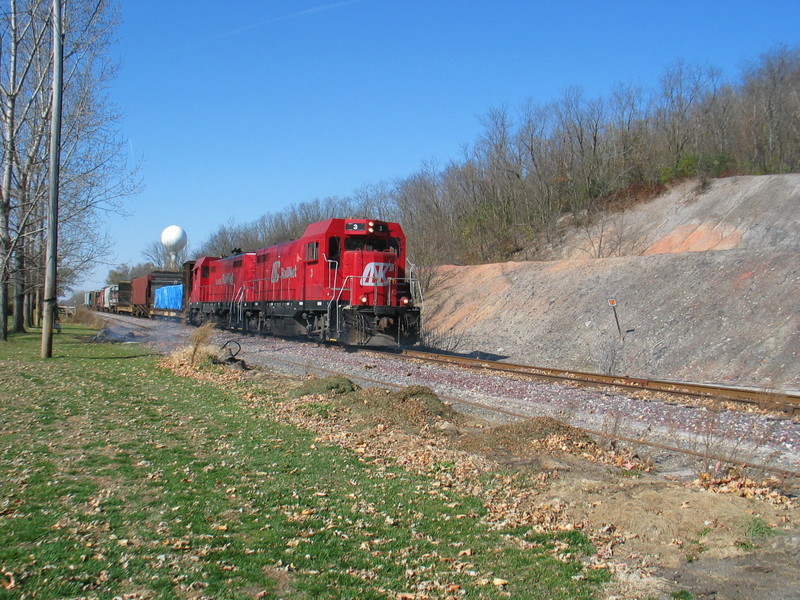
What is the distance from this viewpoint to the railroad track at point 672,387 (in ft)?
35.9

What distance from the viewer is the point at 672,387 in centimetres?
1369

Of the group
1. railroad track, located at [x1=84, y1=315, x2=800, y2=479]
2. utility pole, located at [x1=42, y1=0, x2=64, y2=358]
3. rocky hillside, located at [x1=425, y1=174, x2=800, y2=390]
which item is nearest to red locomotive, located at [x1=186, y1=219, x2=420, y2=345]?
railroad track, located at [x1=84, y1=315, x2=800, y2=479]

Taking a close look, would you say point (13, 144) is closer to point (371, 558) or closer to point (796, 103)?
point (371, 558)

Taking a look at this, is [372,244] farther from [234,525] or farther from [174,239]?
[174,239]

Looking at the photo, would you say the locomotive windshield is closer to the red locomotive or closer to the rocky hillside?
the red locomotive

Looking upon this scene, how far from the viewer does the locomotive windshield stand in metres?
20.6

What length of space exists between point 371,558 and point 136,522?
1.94 meters

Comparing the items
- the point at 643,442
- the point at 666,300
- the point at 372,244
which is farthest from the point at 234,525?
the point at 666,300

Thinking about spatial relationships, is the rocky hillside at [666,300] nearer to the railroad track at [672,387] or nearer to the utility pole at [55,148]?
the railroad track at [672,387]

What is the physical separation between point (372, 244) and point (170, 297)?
28579mm

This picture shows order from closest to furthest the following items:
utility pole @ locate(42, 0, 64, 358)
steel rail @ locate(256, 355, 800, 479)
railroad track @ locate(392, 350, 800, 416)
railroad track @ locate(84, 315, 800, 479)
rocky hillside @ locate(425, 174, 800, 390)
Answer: steel rail @ locate(256, 355, 800, 479) → railroad track @ locate(84, 315, 800, 479) → railroad track @ locate(392, 350, 800, 416) → utility pole @ locate(42, 0, 64, 358) → rocky hillside @ locate(425, 174, 800, 390)

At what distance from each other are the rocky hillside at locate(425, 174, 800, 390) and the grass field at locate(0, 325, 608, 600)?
12620 millimetres

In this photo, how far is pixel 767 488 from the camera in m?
6.47

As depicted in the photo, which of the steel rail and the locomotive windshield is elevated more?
the locomotive windshield
